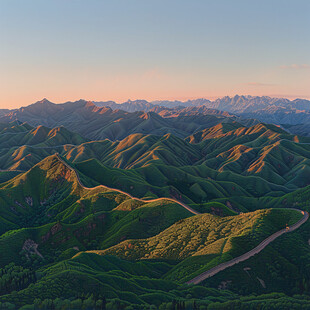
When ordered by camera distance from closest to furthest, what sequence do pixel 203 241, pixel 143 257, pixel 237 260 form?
pixel 237 260 < pixel 203 241 < pixel 143 257

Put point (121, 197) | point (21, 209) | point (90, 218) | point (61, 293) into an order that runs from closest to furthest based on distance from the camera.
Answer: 1. point (61, 293)
2. point (90, 218)
3. point (121, 197)
4. point (21, 209)

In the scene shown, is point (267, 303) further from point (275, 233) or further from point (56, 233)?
point (56, 233)

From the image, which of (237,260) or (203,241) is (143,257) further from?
(237,260)

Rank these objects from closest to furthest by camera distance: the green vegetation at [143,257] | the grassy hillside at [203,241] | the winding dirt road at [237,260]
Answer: the green vegetation at [143,257]
the winding dirt road at [237,260]
the grassy hillside at [203,241]

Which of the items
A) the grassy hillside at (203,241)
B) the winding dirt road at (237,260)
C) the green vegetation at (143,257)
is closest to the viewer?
the green vegetation at (143,257)

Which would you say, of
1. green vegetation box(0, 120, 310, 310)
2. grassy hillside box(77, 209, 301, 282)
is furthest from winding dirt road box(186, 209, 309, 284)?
green vegetation box(0, 120, 310, 310)

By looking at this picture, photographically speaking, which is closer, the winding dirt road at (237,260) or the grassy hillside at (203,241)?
the winding dirt road at (237,260)

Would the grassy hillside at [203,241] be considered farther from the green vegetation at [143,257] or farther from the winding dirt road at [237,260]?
the winding dirt road at [237,260]

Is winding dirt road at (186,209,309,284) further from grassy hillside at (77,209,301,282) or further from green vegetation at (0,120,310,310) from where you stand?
green vegetation at (0,120,310,310)

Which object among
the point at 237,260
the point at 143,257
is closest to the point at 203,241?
the point at 237,260

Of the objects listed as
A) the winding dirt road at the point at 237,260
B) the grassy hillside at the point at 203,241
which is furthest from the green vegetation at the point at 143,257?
the winding dirt road at the point at 237,260

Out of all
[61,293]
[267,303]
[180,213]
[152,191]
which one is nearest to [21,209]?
[152,191]
